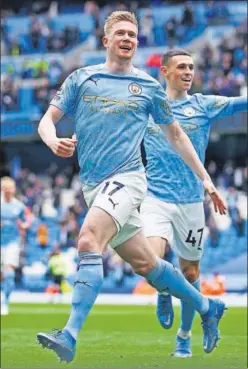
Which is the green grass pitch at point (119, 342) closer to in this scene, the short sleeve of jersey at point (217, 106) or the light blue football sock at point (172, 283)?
the light blue football sock at point (172, 283)

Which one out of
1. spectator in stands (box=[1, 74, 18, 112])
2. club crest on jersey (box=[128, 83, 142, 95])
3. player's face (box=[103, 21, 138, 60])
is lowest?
spectator in stands (box=[1, 74, 18, 112])

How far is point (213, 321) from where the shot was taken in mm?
8961

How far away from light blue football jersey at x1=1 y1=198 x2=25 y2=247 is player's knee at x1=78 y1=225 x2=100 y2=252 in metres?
10.3

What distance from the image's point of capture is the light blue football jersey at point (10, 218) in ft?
57.6

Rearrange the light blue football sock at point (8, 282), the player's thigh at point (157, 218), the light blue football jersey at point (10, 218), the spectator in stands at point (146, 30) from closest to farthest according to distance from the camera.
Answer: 1. the player's thigh at point (157, 218)
2. the light blue football jersey at point (10, 218)
3. the light blue football sock at point (8, 282)
4. the spectator in stands at point (146, 30)

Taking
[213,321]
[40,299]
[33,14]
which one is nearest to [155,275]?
[213,321]

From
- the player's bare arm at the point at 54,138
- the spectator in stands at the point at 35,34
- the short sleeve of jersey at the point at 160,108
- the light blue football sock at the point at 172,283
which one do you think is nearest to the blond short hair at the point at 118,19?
the short sleeve of jersey at the point at 160,108

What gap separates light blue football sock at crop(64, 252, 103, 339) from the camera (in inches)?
281

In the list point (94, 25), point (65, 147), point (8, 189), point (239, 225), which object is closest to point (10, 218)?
point (8, 189)

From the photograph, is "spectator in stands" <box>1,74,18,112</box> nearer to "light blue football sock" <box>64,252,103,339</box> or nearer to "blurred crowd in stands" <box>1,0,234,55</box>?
"blurred crowd in stands" <box>1,0,234,55</box>

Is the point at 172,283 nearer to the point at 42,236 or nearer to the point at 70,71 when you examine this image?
the point at 42,236

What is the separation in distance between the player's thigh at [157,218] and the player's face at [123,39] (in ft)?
7.84

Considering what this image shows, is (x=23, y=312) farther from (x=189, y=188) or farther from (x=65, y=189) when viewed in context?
(x=65, y=189)

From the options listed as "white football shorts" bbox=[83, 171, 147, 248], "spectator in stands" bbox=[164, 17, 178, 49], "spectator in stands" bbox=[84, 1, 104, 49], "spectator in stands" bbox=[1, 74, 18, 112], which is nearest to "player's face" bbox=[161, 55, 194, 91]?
"white football shorts" bbox=[83, 171, 147, 248]
